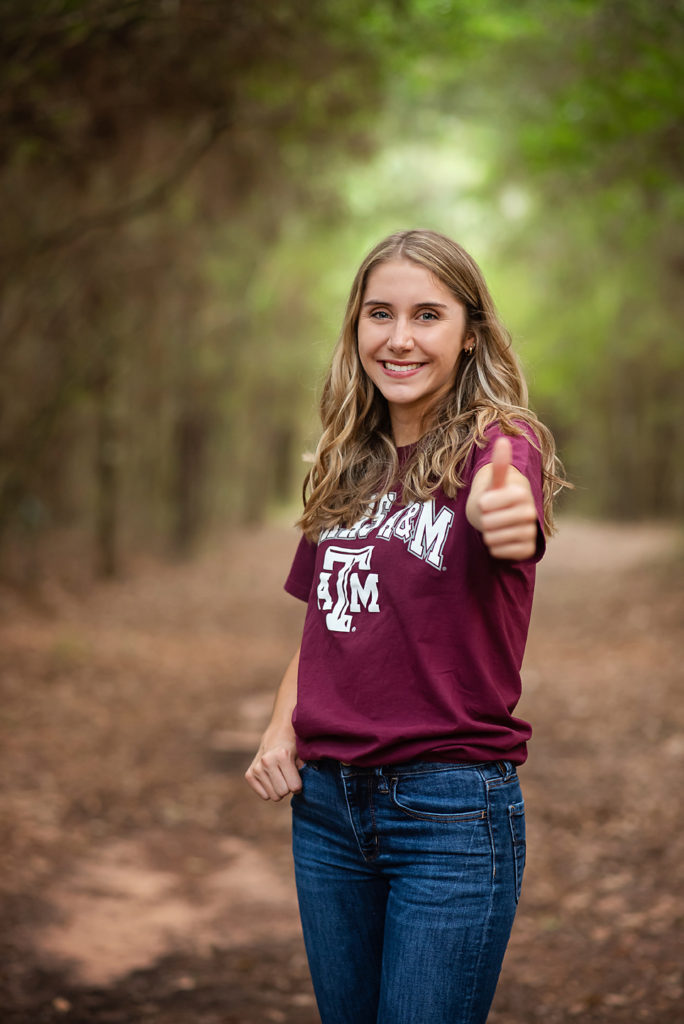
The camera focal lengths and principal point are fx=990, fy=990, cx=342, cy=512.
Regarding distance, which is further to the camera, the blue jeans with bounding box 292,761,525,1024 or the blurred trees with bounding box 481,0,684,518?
the blurred trees with bounding box 481,0,684,518

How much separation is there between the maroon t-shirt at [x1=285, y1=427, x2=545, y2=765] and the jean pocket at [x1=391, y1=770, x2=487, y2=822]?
4cm

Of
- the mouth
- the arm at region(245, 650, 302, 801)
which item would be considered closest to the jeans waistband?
the arm at region(245, 650, 302, 801)

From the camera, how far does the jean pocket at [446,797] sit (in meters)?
1.98

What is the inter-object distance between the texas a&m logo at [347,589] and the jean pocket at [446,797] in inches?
13.7

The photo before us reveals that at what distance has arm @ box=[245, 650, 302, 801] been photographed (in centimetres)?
222

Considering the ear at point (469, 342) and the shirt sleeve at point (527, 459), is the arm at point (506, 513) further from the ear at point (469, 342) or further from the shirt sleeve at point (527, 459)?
the ear at point (469, 342)

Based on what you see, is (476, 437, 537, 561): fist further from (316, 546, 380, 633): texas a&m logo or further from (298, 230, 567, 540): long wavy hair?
(316, 546, 380, 633): texas a&m logo

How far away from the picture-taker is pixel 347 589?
211cm

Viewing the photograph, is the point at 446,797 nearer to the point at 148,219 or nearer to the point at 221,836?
the point at 221,836

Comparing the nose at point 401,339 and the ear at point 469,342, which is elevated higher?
the ear at point 469,342

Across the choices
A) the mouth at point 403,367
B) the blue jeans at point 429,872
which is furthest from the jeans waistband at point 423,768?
the mouth at point 403,367

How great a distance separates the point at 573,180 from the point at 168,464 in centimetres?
1057

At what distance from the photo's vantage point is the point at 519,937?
189 inches

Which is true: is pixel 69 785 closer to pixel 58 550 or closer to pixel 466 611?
pixel 466 611
